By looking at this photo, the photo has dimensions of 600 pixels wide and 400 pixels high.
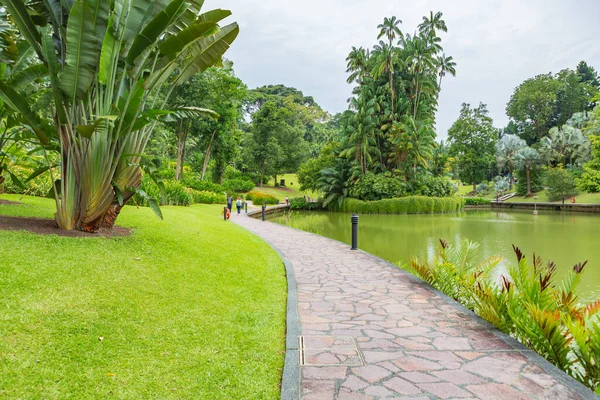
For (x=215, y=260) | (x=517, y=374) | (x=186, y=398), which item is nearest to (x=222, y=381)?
(x=186, y=398)

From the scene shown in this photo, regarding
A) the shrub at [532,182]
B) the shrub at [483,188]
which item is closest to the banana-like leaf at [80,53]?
the shrub at [532,182]

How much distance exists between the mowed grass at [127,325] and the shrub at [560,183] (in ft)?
143

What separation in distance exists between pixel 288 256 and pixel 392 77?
32.5m

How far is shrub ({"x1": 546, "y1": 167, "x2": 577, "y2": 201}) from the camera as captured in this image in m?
39.2

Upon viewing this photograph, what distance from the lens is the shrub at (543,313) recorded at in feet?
10.9

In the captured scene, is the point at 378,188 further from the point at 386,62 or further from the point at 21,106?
the point at 21,106

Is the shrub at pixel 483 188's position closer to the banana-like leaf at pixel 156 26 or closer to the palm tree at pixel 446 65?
the palm tree at pixel 446 65

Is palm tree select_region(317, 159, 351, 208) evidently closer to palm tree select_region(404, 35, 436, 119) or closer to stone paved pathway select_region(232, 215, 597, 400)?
palm tree select_region(404, 35, 436, 119)

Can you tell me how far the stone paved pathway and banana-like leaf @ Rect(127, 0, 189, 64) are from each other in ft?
15.1

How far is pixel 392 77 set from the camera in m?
37.1

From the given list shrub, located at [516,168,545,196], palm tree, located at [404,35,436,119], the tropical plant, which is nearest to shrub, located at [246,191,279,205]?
palm tree, located at [404,35,436,119]

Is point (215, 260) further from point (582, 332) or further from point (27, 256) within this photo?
point (582, 332)

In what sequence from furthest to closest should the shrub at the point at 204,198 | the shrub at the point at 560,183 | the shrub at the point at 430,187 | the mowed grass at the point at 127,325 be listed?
the shrub at the point at 560,183 → the shrub at the point at 430,187 → the shrub at the point at 204,198 → the mowed grass at the point at 127,325

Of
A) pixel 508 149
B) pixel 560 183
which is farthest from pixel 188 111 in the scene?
pixel 508 149
